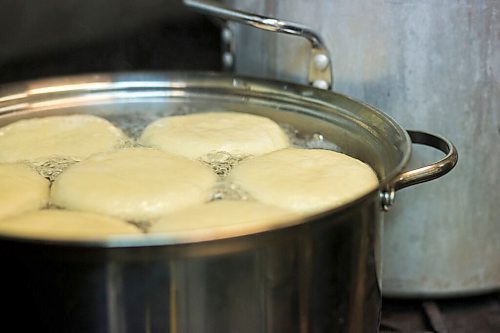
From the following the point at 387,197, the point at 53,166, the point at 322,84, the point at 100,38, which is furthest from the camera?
the point at 100,38

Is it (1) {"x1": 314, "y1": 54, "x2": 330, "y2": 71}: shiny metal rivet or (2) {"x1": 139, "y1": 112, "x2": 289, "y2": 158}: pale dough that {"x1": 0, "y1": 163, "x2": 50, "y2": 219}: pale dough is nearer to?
(2) {"x1": 139, "y1": 112, "x2": 289, "y2": 158}: pale dough

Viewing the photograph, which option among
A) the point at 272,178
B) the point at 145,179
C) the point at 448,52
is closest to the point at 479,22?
the point at 448,52

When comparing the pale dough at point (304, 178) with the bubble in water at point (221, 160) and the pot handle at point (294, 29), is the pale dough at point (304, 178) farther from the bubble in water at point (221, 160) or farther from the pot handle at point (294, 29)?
the pot handle at point (294, 29)

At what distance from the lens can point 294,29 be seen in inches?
38.3

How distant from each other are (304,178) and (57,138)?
1.19 feet

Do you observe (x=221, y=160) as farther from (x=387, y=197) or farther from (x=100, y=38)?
(x=100, y=38)

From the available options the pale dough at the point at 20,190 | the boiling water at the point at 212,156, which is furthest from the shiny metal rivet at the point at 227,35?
the pale dough at the point at 20,190

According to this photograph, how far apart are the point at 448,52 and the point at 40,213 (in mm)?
571

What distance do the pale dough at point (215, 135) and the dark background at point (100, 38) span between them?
328mm

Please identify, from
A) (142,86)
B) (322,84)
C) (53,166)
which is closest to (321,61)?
(322,84)

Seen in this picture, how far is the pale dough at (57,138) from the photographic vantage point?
37.5 inches

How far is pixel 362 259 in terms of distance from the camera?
2.49 ft

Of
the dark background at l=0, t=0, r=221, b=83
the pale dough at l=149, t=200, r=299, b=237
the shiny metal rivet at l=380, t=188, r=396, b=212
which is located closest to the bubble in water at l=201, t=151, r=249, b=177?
the pale dough at l=149, t=200, r=299, b=237

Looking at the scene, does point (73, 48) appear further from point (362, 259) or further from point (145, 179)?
point (362, 259)
